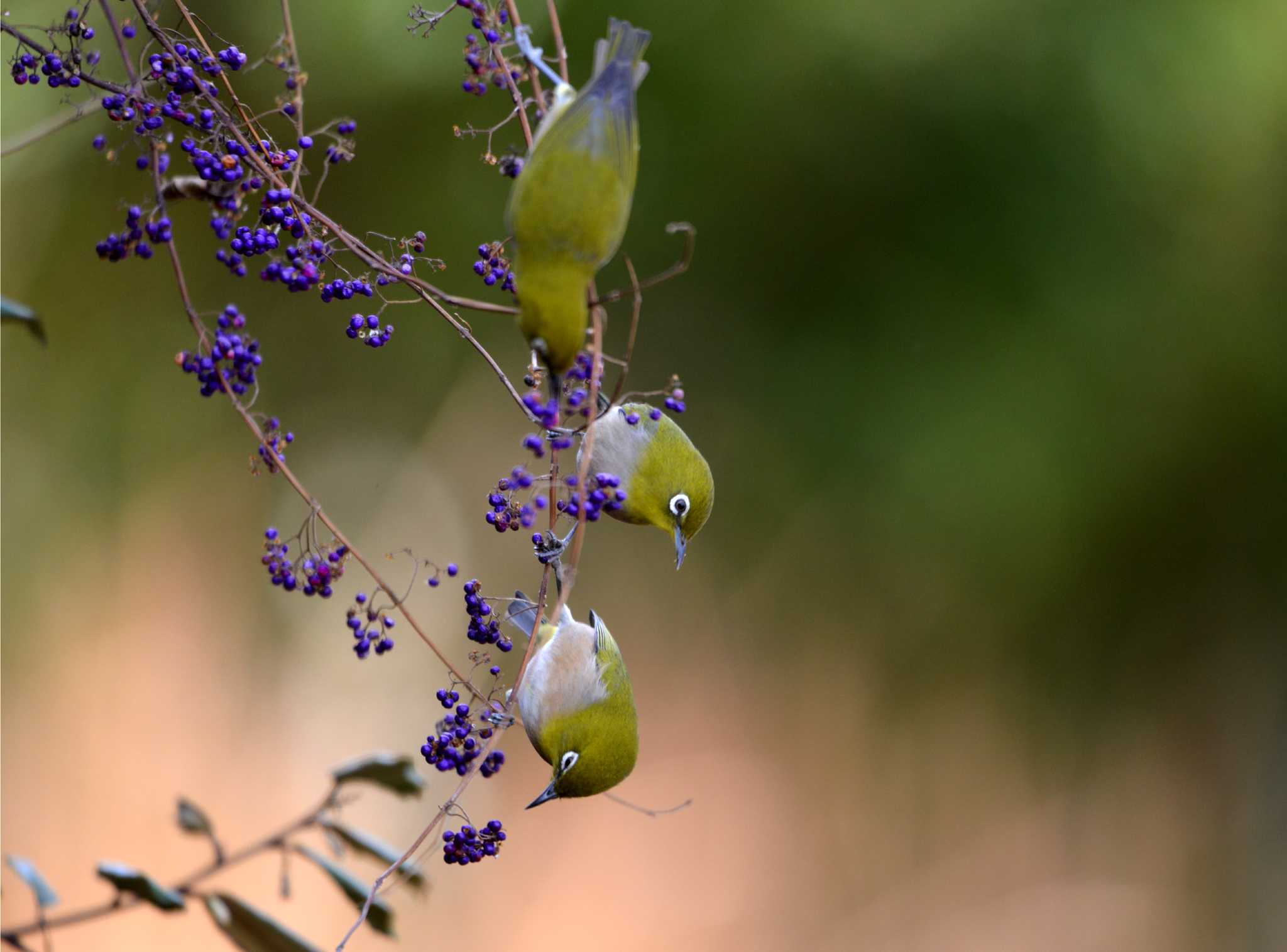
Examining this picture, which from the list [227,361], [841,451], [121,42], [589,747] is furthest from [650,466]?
[841,451]

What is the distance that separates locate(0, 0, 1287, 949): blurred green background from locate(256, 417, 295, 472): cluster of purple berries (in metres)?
3.80

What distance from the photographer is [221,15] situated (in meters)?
4.92

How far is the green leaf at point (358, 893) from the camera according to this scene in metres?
1.68

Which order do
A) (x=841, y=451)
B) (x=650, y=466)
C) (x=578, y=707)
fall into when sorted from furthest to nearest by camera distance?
(x=841, y=451), (x=650, y=466), (x=578, y=707)

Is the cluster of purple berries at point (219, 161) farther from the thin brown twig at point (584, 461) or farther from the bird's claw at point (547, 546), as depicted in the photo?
the bird's claw at point (547, 546)

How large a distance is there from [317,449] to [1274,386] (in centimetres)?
496

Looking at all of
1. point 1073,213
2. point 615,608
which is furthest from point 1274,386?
point 615,608

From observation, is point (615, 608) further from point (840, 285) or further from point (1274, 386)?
point (1274, 386)

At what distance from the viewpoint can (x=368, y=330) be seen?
4.75 ft

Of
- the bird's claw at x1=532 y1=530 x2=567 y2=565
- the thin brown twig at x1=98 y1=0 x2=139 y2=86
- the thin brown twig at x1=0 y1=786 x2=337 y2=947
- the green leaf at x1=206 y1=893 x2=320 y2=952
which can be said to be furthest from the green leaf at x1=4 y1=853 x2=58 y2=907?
the thin brown twig at x1=98 y1=0 x2=139 y2=86

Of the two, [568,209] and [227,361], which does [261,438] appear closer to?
[227,361]

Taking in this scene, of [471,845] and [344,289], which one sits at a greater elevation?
[344,289]

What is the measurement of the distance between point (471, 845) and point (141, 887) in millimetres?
511

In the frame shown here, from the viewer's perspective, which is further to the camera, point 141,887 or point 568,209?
point 141,887
